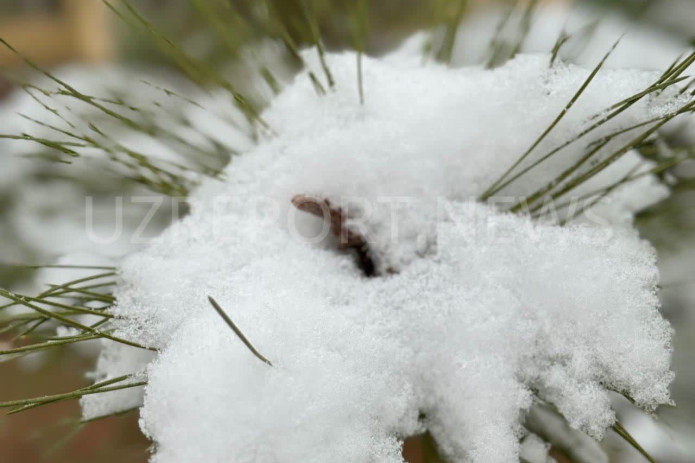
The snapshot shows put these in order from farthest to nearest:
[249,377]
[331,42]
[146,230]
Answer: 1. [331,42]
2. [146,230]
3. [249,377]

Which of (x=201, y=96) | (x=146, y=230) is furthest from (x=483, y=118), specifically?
(x=201, y=96)

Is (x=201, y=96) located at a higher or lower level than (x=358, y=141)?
higher

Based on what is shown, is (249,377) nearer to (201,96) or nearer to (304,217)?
(304,217)

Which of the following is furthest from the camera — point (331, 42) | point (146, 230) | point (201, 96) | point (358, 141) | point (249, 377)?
point (201, 96)

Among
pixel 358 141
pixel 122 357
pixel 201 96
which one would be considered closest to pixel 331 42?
pixel 201 96

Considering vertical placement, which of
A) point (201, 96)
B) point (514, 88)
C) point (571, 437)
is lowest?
point (571, 437)

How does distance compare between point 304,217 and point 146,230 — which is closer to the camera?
point 304,217

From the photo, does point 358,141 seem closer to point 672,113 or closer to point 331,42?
point 672,113
